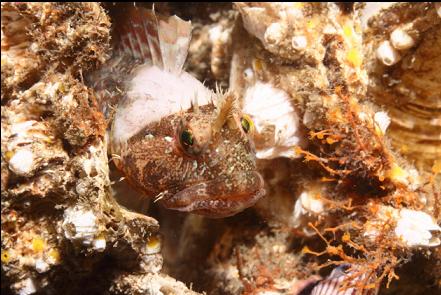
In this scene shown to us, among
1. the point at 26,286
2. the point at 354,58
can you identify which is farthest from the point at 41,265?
the point at 354,58

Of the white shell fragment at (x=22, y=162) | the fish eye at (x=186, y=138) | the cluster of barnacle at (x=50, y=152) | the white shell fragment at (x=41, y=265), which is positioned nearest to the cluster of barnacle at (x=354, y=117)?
the fish eye at (x=186, y=138)

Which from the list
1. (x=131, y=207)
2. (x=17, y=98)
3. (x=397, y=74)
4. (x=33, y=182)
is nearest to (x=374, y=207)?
(x=397, y=74)

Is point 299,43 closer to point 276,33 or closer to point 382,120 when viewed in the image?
point 276,33

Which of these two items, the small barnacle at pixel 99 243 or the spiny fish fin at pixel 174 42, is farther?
the spiny fish fin at pixel 174 42

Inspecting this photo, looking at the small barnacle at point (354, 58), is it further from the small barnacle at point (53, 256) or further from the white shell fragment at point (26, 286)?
the white shell fragment at point (26, 286)

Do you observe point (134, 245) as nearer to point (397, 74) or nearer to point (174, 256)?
point (174, 256)

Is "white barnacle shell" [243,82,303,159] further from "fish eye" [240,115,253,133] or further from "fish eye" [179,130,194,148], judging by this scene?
"fish eye" [179,130,194,148]
